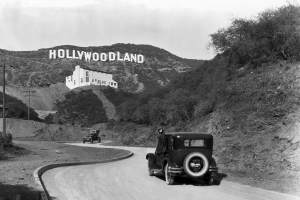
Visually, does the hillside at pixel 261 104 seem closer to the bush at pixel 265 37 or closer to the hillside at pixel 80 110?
the bush at pixel 265 37

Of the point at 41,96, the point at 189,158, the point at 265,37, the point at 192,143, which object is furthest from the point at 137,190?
the point at 41,96

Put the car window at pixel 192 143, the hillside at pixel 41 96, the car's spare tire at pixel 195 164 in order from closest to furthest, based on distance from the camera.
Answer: the car's spare tire at pixel 195 164 → the car window at pixel 192 143 → the hillside at pixel 41 96

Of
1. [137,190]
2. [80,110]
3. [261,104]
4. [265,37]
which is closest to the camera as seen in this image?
[137,190]

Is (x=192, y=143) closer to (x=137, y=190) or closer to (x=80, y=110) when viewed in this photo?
(x=137, y=190)

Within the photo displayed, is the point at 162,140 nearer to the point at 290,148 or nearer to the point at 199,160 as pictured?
Result: the point at 199,160

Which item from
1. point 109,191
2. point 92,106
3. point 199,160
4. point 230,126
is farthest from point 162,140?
point 92,106

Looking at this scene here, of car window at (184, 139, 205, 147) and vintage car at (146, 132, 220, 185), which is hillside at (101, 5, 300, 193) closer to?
vintage car at (146, 132, 220, 185)

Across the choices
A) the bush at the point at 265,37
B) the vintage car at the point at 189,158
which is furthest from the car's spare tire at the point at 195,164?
the bush at the point at 265,37
